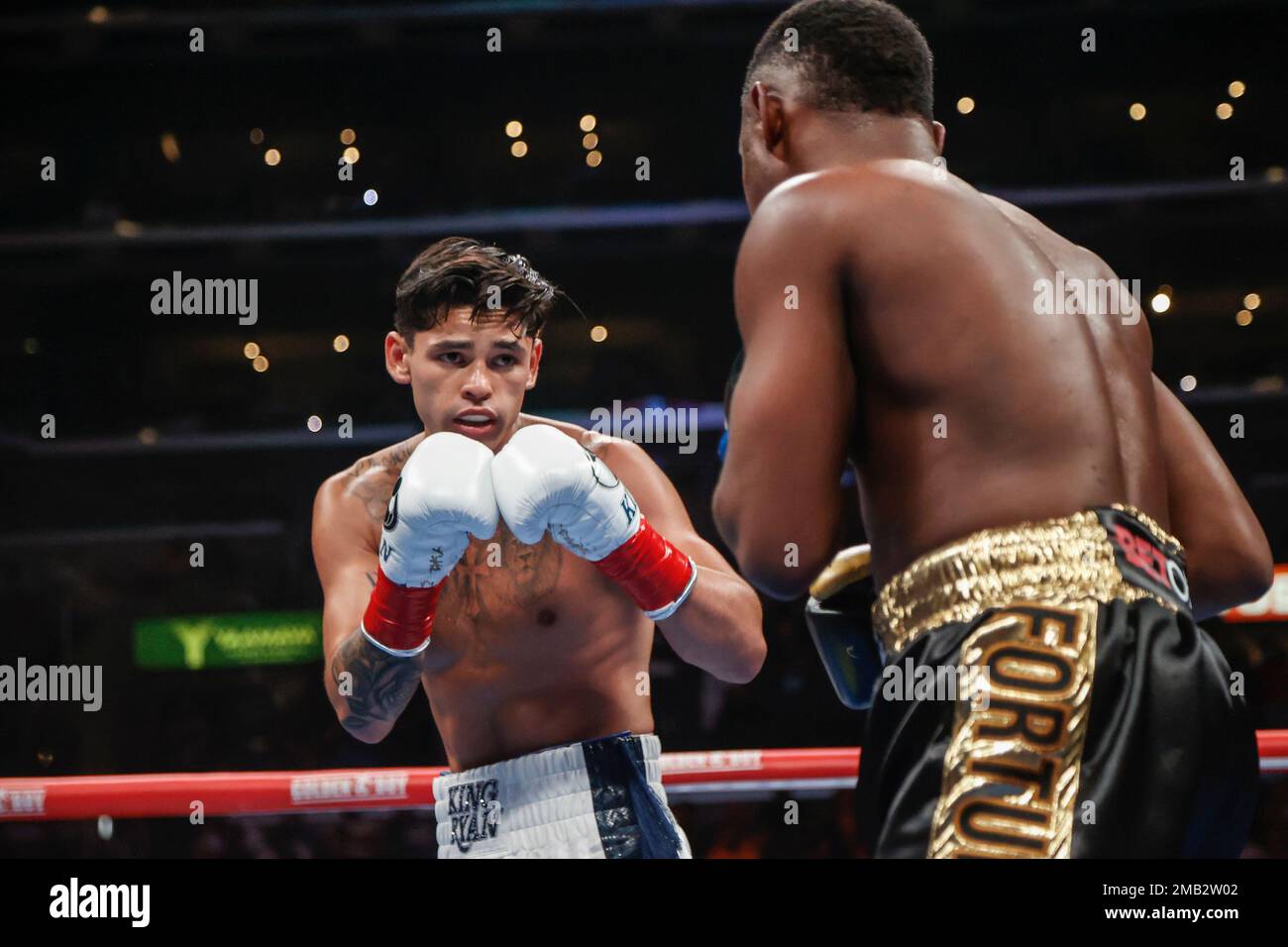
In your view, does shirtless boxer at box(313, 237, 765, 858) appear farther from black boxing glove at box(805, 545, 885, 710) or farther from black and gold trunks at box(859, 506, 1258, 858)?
black and gold trunks at box(859, 506, 1258, 858)

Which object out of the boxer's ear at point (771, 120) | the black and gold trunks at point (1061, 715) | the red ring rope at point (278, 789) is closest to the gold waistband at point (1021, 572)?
the black and gold trunks at point (1061, 715)

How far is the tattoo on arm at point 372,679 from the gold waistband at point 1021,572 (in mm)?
857

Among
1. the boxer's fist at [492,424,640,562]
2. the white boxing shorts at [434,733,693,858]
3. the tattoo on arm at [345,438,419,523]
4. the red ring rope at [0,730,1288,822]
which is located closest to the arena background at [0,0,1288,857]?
the red ring rope at [0,730,1288,822]

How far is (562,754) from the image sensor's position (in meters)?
1.93

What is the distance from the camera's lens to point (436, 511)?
164 cm

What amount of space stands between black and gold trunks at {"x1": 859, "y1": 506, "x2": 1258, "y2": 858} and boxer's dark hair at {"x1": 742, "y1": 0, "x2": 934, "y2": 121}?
1.70ft

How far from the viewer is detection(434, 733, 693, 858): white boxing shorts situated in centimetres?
189

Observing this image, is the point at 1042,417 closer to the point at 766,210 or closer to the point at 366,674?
the point at 766,210

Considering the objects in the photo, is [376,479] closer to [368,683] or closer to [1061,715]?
[368,683]

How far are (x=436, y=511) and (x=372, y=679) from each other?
0.33 meters

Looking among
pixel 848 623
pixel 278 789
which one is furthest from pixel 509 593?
pixel 278 789

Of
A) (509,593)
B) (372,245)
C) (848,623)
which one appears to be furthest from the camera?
(372,245)

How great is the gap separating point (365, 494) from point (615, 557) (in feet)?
1.93
